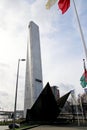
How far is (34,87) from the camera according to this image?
13600 centimetres

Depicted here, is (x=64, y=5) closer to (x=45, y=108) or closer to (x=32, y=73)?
(x=45, y=108)

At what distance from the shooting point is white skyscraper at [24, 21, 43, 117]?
134m

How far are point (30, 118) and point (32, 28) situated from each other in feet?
409

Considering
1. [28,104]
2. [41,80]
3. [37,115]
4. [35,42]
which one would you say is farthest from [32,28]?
[37,115]

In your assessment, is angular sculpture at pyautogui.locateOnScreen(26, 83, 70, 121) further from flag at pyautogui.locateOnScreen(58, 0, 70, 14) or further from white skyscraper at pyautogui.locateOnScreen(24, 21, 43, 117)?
white skyscraper at pyautogui.locateOnScreen(24, 21, 43, 117)

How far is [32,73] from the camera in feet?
449

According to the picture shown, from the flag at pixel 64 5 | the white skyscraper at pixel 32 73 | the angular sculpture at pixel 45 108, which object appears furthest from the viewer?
the white skyscraper at pixel 32 73

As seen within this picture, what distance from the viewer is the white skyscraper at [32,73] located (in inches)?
5285

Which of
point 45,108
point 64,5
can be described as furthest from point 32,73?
point 64,5

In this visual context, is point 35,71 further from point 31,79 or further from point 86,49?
point 86,49

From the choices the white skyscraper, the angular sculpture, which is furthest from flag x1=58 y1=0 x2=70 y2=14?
the white skyscraper

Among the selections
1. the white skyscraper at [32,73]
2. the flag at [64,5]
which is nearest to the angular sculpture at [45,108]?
the flag at [64,5]

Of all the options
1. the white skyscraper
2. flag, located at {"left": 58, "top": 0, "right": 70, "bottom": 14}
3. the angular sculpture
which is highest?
the white skyscraper

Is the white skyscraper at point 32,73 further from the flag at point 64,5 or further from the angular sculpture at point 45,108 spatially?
the flag at point 64,5
